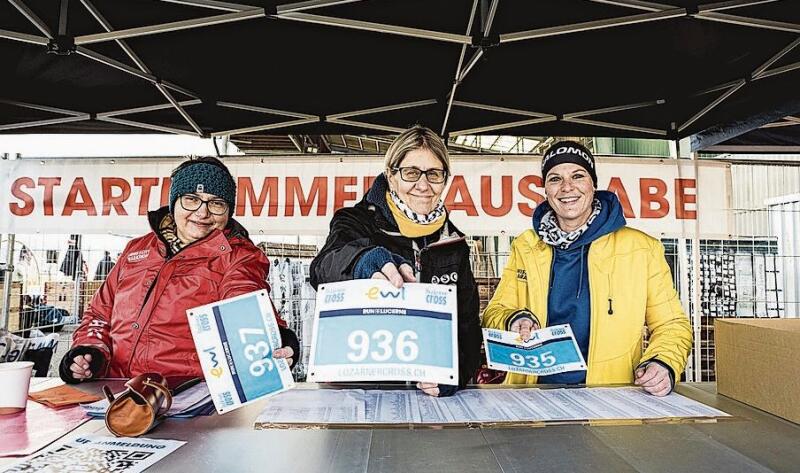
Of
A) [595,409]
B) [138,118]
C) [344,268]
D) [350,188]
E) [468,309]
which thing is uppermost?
[138,118]

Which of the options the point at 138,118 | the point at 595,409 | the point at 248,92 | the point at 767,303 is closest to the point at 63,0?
the point at 248,92

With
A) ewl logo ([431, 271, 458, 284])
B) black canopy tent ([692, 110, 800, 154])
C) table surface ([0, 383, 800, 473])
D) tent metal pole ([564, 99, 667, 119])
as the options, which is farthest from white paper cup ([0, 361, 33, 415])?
black canopy tent ([692, 110, 800, 154])

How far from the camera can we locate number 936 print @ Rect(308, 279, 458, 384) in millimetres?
1151

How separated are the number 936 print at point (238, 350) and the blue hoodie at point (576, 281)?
92cm

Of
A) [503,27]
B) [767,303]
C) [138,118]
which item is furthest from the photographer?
[767,303]

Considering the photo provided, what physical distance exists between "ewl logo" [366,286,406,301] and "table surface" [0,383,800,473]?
30cm

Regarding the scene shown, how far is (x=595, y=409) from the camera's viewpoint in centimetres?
115

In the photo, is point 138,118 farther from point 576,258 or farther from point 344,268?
point 576,258

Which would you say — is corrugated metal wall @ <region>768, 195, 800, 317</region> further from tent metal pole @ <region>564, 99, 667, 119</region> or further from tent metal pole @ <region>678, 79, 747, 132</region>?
tent metal pole @ <region>564, 99, 667, 119</region>

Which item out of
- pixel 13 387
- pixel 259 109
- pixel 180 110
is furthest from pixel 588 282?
pixel 180 110

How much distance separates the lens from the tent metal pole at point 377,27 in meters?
2.13

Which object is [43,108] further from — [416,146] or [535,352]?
[535,352]

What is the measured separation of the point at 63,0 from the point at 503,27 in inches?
71.6

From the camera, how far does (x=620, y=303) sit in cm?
168
